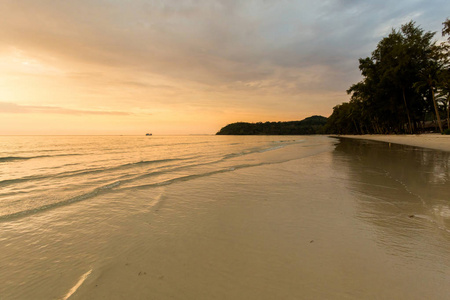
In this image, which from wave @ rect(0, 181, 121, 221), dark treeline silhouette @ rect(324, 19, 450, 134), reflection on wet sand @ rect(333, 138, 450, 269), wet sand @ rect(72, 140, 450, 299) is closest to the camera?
wet sand @ rect(72, 140, 450, 299)

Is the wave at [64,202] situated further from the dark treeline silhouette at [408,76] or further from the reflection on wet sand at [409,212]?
the dark treeline silhouette at [408,76]

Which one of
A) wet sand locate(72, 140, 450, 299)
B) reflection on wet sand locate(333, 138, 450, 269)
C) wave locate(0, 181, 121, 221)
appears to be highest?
wave locate(0, 181, 121, 221)

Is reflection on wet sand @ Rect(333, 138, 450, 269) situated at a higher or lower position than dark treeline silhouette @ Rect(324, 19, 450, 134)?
lower

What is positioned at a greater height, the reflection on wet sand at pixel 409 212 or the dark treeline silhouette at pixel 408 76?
the dark treeline silhouette at pixel 408 76

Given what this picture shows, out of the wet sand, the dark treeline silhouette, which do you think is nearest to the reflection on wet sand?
the wet sand

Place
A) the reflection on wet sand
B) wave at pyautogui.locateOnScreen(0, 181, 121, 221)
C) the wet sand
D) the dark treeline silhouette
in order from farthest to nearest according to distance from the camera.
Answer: the dark treeline silhouette → wave at pyautogui.locateOnScreen(0, 181, 121, 221) → the reflection on wet sand → the wet sand

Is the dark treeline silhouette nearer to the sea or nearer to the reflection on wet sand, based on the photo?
the reflection on wet sand

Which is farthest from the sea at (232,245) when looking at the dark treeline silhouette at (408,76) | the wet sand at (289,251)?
the dark treeline silhouette at (408,76)

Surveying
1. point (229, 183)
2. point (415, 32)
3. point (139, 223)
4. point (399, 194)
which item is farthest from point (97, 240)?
point (415, 32)

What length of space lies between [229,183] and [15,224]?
5825mm

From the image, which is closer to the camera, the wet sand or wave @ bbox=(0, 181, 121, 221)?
the wet sand

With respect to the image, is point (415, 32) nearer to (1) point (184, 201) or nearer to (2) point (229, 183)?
(2) point (229, 183)

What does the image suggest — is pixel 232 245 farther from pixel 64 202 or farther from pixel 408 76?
pixel 408 76

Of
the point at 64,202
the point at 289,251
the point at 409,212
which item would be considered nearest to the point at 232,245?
the point at 289,251
